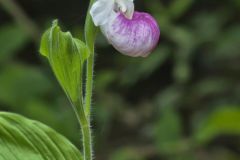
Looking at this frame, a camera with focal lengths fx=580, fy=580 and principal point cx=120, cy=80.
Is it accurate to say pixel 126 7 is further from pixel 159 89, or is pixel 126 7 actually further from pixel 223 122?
pixel 159 89

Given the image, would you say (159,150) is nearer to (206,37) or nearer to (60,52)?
(206,37)

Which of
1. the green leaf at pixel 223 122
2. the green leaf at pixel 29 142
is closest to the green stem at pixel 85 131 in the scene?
the green leaf at pixel 29 142

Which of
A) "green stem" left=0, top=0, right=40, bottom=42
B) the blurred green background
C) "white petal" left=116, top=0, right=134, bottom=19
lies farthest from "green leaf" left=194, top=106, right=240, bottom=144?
"white petal" left=116, top=0, right=134, bottom=19

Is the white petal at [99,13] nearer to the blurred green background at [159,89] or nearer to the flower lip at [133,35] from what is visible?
the flower lip at [133,35]

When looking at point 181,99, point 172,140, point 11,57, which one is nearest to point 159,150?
point 172,140

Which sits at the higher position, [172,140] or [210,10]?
[210,10]

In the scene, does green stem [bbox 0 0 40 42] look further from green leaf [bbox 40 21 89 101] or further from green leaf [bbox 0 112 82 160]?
green leaf [bbox 40 21 89 101]
